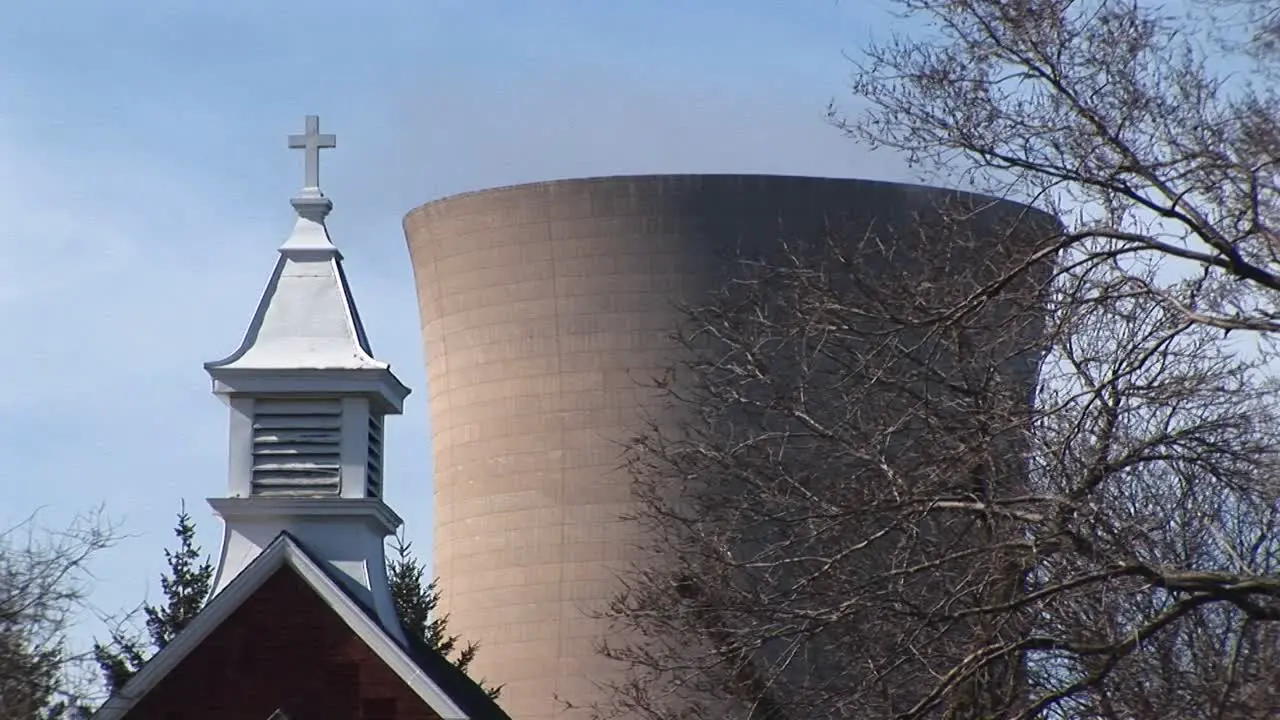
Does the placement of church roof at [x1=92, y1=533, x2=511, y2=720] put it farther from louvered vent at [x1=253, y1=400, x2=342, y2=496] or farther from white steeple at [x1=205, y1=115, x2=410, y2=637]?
louvered vent at [x1=253, y1=400, x2=342, y2=496]

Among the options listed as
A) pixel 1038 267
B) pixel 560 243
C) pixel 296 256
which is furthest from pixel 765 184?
pixel 1038 267

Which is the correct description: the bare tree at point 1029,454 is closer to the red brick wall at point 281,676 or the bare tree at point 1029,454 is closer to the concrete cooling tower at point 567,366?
the red brick wall at point 281,676

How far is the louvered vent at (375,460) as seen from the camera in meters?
22.1

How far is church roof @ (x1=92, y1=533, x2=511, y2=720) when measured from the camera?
65.9ft

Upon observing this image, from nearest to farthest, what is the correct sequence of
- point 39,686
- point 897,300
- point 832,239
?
point 897,300 → point 39,686 → point 832,239

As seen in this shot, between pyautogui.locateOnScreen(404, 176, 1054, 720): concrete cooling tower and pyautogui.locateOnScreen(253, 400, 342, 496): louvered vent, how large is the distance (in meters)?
24.1

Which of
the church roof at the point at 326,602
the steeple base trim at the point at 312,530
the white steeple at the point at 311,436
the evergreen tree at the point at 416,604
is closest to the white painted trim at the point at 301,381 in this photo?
the white steeple at the point at 311,436

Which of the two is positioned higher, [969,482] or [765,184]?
[765,184]

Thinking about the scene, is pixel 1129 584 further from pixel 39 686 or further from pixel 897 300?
pixel 39 686

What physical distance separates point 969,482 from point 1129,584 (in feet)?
4.59

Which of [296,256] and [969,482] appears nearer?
[969,482]

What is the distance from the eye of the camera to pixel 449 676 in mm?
23000

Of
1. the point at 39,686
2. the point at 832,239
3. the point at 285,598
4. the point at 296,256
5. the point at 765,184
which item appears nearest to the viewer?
the point at 39,686

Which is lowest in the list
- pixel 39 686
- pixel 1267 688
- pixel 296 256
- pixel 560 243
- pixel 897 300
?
pixel 1267 688
